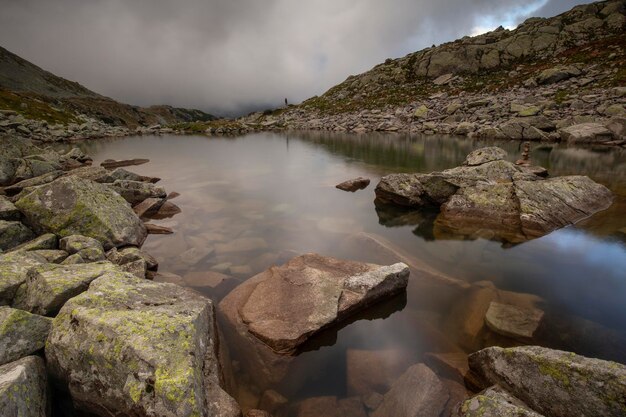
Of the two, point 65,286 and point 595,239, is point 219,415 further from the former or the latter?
point 595,239

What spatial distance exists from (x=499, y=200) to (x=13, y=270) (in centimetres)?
1976

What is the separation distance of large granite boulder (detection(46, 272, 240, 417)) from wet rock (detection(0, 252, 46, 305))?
8.11ft

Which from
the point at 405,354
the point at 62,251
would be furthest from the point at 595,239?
the point at 62,251

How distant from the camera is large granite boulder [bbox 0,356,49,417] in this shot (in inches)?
164

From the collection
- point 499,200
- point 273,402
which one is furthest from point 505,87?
point 273,402

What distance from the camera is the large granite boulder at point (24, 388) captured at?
4.16m

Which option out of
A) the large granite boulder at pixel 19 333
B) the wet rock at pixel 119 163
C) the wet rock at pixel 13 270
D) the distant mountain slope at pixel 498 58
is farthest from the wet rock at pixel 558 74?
the large granite boulder at pixel 19 333

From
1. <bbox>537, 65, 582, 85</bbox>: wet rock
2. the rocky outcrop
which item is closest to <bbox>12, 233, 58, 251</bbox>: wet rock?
the rocky outcrop

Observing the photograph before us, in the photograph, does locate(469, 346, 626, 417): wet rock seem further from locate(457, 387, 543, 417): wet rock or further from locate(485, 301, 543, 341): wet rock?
locate(485, 301, 543, 341): wet rock

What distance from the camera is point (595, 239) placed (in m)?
14.1

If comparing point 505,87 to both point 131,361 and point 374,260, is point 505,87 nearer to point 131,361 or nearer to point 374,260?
point 374,260

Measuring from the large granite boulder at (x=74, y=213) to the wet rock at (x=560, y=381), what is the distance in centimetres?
1322

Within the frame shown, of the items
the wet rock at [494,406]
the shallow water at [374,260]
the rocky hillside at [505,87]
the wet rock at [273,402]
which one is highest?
the rocky hillside at [505,87]

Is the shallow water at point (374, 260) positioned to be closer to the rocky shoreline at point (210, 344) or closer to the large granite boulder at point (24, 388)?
the rocky shoreline at point (210, 344)
